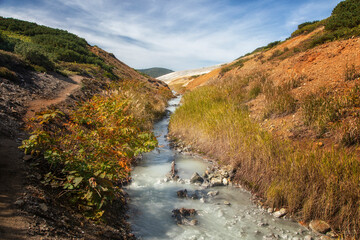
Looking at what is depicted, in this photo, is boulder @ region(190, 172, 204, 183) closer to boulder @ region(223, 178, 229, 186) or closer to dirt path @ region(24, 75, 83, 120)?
boulder @ region(223, 178, 229, 186)

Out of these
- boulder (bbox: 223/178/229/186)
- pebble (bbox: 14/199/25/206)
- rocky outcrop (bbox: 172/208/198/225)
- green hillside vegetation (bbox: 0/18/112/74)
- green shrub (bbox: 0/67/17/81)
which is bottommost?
rocky outcrop (bbox: 172/208/198/225)

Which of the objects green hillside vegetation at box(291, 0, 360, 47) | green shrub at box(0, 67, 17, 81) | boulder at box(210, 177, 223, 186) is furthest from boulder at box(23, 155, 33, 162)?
green hillside vegetation at box(291, 0, 360, 47)

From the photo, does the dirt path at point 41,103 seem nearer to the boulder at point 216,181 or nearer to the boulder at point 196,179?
the boulder at point 196,179

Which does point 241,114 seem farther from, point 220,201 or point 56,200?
point 56,200

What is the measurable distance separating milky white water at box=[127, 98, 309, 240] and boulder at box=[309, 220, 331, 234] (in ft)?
0.50

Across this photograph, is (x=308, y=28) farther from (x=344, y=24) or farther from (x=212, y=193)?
(x=212, y=193)

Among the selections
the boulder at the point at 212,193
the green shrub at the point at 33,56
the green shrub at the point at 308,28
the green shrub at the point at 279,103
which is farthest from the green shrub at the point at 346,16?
the green shrub at the point at 33,56

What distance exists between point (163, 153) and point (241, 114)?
3246mm

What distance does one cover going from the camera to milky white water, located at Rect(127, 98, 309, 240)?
11.9ft

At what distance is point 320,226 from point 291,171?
0.99m

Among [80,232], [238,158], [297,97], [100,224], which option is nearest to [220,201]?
[238,158]

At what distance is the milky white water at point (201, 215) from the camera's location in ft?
11.9

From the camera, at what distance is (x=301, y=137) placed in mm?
5508

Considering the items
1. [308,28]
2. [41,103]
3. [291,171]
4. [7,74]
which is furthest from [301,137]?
[308,28]
